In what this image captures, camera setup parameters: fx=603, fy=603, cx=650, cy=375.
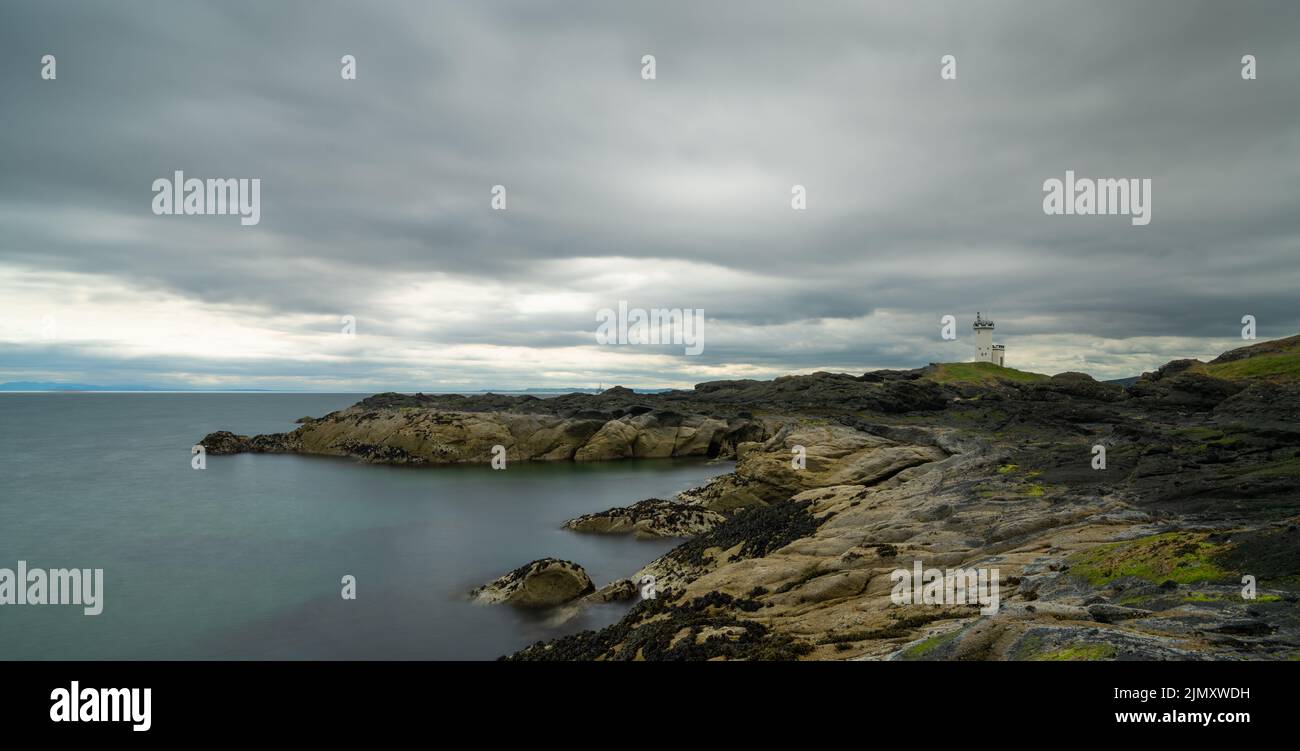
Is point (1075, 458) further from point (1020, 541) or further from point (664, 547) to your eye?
point (664, 547)

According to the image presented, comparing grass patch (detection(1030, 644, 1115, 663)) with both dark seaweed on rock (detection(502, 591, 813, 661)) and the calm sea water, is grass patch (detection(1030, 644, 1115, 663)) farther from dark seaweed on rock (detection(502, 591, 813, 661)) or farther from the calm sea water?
the calm sea water

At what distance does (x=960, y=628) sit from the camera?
1138 centimetres

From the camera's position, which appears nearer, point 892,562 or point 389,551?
point 892,562

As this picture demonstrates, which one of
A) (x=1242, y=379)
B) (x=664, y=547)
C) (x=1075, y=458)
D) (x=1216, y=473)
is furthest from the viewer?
(x=1242, y=379)

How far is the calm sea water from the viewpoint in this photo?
26.9 meters

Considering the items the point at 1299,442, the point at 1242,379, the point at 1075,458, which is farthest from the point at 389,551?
the point at 1242,379

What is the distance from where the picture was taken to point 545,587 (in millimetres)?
28922

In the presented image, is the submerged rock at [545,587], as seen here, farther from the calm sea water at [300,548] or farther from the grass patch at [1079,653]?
the grass patch at [1079,653]

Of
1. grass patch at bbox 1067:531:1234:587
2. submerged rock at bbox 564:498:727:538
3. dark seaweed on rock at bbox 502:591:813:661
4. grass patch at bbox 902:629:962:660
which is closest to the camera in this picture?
grass patch at bbox 902:629:962:660

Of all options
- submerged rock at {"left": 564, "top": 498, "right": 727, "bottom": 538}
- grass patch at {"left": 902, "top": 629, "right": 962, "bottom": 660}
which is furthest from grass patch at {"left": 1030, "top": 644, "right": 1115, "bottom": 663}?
submerged rock at {"left": 564, "top": 498, "right": 727, "bottom": 538}

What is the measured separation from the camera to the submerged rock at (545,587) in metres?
28.8

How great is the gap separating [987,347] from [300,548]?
157m

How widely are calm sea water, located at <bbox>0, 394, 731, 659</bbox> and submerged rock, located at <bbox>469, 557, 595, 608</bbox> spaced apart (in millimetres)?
1005
